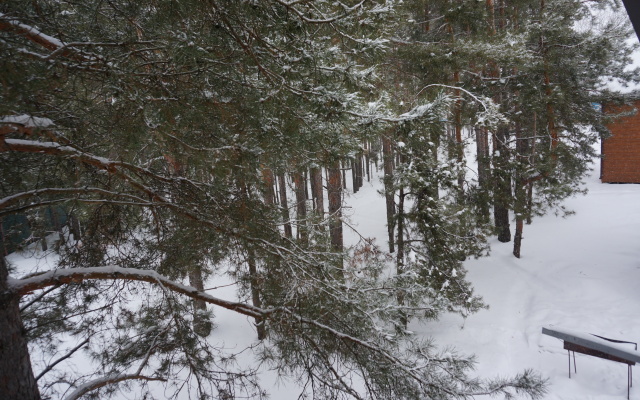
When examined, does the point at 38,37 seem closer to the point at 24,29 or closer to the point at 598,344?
the point at 24,29

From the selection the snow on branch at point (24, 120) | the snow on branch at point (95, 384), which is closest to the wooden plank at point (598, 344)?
the snow on branch at point (95, 384)

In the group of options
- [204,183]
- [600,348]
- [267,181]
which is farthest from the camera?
[600,348]

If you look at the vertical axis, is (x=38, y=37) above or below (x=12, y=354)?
above

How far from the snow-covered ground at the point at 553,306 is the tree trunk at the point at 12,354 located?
1.03 meters

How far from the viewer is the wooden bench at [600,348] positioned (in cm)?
532

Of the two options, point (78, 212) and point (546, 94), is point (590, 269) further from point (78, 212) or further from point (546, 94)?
point (78, 212)

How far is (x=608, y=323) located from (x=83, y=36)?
33.0 ft

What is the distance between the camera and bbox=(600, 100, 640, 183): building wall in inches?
601

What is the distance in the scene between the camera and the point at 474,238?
8055 mm

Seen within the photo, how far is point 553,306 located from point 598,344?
2955mm

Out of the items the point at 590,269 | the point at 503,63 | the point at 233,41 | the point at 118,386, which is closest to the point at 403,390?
the point at 118,386

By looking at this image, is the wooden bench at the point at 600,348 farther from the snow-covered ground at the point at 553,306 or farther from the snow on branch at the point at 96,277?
the snow on branch at the point at 96,277

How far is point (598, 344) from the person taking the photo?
5625 millimetres

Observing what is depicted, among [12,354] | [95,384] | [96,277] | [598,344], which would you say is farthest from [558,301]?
[12,354]
